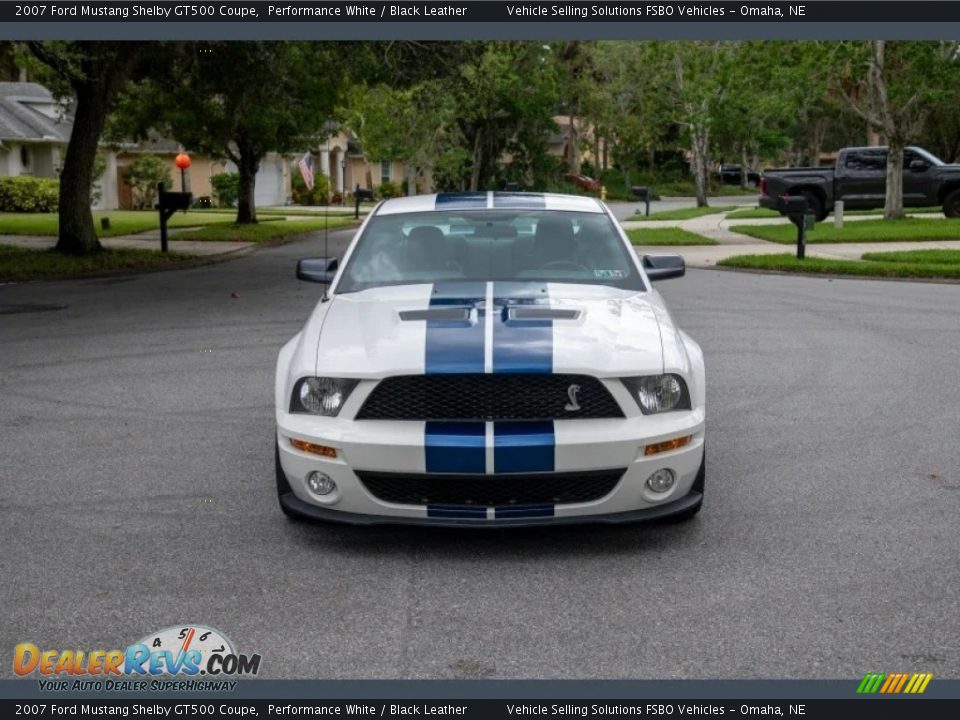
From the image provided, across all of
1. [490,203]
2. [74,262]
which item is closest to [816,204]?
[74,262]

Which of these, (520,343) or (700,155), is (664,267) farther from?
(700,155)

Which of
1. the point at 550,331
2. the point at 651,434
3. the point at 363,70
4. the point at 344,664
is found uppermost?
the point at 363,70

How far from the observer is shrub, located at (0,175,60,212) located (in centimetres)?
4831

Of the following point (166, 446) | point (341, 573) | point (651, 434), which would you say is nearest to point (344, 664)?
point (341, 573)

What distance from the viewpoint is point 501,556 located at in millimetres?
5273

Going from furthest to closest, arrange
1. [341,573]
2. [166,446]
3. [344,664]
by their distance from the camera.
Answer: [166,446], [341,573], [344,664]

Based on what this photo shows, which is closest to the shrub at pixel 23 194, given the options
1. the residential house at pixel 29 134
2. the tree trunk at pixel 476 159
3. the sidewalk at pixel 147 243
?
the residential house at pixel 29 134

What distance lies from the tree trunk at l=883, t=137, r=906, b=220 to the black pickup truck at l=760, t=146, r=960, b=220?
1.95 meters

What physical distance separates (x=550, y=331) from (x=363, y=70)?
1526 cm

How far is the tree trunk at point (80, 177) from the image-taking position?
2173cm

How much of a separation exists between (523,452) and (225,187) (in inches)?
2200

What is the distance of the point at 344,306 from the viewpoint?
20.2 feet

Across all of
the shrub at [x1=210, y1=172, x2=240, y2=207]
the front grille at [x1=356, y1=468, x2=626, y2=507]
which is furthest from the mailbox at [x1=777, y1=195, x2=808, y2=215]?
the shrub at [x1=210, y1=172, x2=240, y2=207]

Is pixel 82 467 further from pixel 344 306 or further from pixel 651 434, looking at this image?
pixel 651 434
